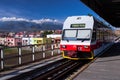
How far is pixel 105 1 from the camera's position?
26.0m

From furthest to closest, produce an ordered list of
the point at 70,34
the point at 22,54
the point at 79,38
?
the point at 70,34 < the point at 79,38 < the point at 22,54

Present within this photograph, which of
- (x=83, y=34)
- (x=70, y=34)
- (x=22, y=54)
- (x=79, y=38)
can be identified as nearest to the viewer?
(x=22, y=54)

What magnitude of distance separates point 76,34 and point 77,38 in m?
0.37

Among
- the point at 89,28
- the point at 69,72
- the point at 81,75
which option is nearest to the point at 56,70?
the point at 69,72

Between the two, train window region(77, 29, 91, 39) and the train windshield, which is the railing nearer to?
the train windshield

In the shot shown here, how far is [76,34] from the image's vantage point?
1859 centimetres

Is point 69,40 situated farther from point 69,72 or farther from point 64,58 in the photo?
point 69,72

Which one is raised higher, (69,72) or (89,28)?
(89,28)

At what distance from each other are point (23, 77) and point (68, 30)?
321 inches

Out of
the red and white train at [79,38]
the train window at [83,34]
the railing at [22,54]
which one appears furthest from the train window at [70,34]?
the railing at [22,54]

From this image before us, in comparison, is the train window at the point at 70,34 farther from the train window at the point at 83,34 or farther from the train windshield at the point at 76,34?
the train window at the point at 83,34

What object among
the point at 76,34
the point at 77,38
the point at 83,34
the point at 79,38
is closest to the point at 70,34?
the point at 76,34

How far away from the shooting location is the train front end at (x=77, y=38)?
17.9 metres

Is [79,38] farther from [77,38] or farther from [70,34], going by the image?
[70,34]
